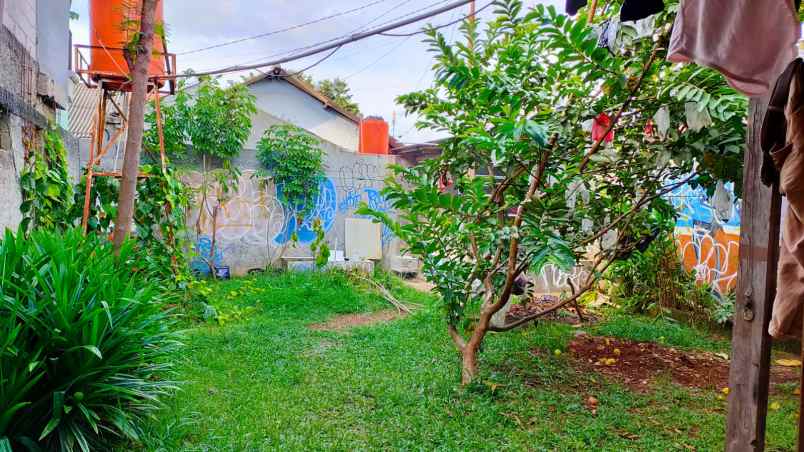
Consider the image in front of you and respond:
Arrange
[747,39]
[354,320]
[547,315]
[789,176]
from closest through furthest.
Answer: [789,176], [747,39], [547,315], [354,320]

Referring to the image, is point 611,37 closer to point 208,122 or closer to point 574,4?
point 574,4

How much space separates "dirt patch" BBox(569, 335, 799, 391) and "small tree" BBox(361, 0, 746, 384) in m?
0.88

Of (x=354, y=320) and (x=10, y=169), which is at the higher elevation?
(x=10, y=169)

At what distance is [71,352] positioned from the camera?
2318mm

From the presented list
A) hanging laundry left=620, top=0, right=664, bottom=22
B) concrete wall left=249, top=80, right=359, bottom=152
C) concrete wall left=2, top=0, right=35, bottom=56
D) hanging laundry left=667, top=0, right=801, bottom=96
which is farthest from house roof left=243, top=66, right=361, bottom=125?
hanging laundry left=667, top=0, right=801, bottom=96

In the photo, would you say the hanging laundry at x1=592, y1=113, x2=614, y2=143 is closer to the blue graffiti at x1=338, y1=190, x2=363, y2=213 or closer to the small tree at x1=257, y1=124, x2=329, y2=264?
the small tree at x1=257, y1=124, x2=329, y2=264

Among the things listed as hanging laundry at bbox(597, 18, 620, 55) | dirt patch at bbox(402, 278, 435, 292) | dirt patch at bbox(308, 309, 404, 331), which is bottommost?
dirt patch at bbox(308, 309, 404, 331)

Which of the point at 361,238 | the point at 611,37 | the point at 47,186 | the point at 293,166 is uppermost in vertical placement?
the point at 611,37

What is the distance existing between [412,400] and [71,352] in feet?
6.82

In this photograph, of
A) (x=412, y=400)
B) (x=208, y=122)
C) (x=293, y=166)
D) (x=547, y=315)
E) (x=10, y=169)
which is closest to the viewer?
(x=412, y=400)

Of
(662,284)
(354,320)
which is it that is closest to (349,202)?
(354,320)

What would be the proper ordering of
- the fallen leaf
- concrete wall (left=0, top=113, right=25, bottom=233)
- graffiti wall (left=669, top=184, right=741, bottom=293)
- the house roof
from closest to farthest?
concrete wall (left=0, top=113, right=25, bottom=233)
the fallen leaf
graffiti wall (left=669, top=184, right=741, bottom=293)
the house roof

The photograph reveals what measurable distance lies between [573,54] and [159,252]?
14.4ft

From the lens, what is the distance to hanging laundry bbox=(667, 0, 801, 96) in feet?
5.67
